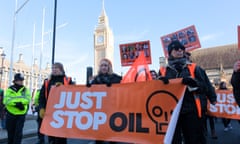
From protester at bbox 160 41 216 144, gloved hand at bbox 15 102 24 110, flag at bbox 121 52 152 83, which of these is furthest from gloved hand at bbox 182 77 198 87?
gloved hand at bbox 15 102 24 110

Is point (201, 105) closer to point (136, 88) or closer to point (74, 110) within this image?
point (136, 88)

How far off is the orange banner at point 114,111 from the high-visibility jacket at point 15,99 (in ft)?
6.69

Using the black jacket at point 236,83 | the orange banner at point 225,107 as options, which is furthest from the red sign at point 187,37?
the black jacket at point 236,83

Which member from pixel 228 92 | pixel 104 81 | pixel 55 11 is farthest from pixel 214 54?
pixel 104 81

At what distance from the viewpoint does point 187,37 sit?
33.6 feet

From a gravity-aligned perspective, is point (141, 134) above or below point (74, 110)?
below

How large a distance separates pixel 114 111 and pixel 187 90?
1.07m

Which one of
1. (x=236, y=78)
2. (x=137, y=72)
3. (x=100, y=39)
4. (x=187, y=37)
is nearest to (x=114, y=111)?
(x=137, y=72)

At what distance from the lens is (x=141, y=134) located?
3545 millimetres

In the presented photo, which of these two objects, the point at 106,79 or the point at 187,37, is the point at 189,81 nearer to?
the point at 106,79

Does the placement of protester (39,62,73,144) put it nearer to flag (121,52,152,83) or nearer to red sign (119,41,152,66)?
flag (121,52,152,83)

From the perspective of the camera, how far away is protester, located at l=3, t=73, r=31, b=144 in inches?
236

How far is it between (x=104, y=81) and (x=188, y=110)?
67.2 inches

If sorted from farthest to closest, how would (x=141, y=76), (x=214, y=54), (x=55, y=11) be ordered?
1. (x=214, y=54)
2. (x=55, y=11)
3. (x=141, y=76)
